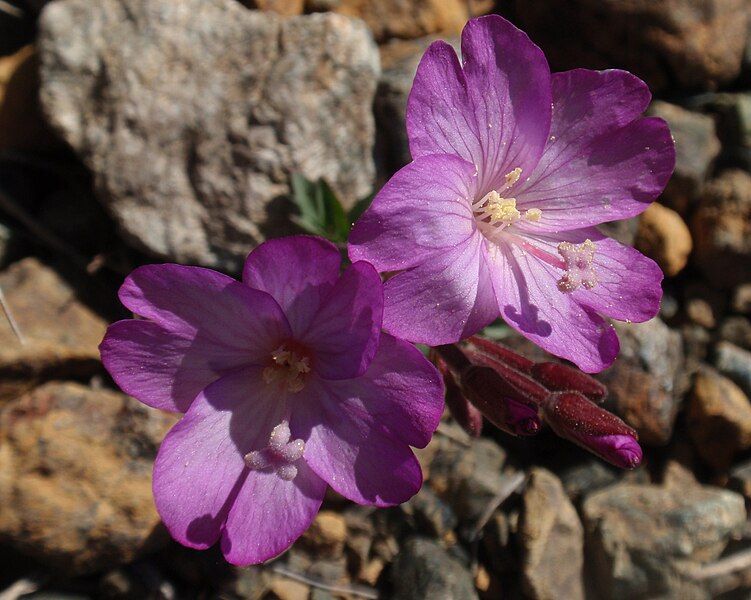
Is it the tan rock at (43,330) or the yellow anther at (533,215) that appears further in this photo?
the tan rock at (43,330)

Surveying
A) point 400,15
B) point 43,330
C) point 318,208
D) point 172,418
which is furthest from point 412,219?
point 400,15

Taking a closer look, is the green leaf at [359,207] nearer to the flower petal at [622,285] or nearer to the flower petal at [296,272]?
the flower petal at [622,285]

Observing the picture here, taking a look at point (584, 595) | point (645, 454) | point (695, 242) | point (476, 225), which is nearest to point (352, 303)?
point (476, 225)

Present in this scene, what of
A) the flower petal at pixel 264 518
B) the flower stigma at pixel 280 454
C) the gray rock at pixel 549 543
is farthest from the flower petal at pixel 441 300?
the gray rock at pixel 549 543

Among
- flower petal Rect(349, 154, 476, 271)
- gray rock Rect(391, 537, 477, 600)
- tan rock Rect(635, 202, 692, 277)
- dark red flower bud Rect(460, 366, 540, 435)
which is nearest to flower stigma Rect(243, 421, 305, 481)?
flower petal Rect(349, 154, 476, 271)

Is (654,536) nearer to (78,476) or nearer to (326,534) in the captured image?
(326,534)

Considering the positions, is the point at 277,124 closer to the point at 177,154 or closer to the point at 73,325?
the point at 177,154

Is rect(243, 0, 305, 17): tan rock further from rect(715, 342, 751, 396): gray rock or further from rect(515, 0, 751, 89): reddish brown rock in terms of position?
rect(715, 342, 751, 396): gray rock
